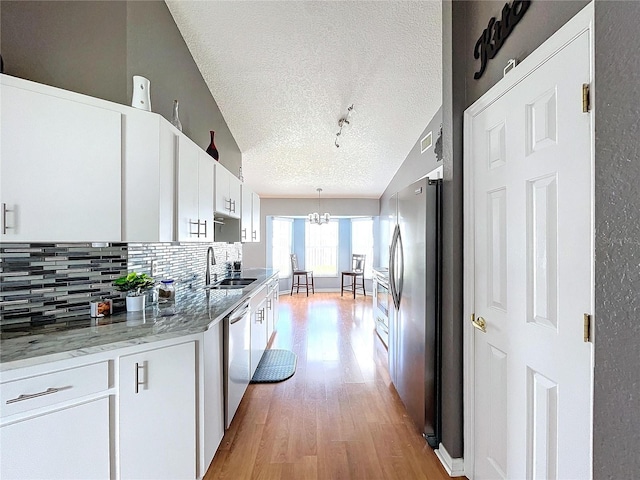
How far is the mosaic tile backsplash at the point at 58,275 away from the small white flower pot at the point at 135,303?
122 mm

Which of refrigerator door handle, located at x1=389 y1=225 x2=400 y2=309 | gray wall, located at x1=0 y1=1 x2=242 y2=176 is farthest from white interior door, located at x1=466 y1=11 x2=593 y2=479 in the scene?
gray wall, located at x1=0 y1=1 x2=242 y2=176

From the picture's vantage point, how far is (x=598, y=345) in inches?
28.3

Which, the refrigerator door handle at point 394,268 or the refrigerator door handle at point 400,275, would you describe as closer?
the refrigerator door handle at point 400,275

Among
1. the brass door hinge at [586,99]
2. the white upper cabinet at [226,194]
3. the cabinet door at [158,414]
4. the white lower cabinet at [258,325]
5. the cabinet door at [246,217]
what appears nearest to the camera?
the brass door hinge at [586,99]

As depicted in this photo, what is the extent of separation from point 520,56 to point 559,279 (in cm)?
98

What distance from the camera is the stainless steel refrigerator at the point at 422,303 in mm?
1840

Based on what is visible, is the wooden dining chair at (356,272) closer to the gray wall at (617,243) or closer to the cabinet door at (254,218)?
the cabinet door at (254,218)

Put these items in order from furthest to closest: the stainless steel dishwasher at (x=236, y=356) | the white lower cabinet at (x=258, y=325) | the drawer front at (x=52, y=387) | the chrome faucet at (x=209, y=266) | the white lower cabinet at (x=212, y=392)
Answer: the chrome faucet at (x=209, y=266), the white lower cabinet at (x=258, y=325), the stainless steel dishwasher at (x=236, y=356), the white lower cabinet at (x=212, y=392), the drawer front at (x=52, y=387)

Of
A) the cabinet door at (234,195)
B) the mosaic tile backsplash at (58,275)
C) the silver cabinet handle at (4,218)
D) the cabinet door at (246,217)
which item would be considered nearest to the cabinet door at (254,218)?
the cabinet door at (246,217)

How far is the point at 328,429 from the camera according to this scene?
206 centimetres

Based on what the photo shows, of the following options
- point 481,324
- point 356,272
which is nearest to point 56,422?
point 481,324

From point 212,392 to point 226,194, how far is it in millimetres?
1739

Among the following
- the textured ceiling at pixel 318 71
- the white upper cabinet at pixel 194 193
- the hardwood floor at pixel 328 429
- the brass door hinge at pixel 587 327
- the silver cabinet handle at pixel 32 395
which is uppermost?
the textured ceiling at pixel 318 71

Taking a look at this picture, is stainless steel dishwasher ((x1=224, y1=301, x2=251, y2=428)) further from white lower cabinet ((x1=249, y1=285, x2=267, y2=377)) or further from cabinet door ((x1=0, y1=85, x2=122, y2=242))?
cabinet door ((x1=0, y1=85, x2=122, y2=242))
